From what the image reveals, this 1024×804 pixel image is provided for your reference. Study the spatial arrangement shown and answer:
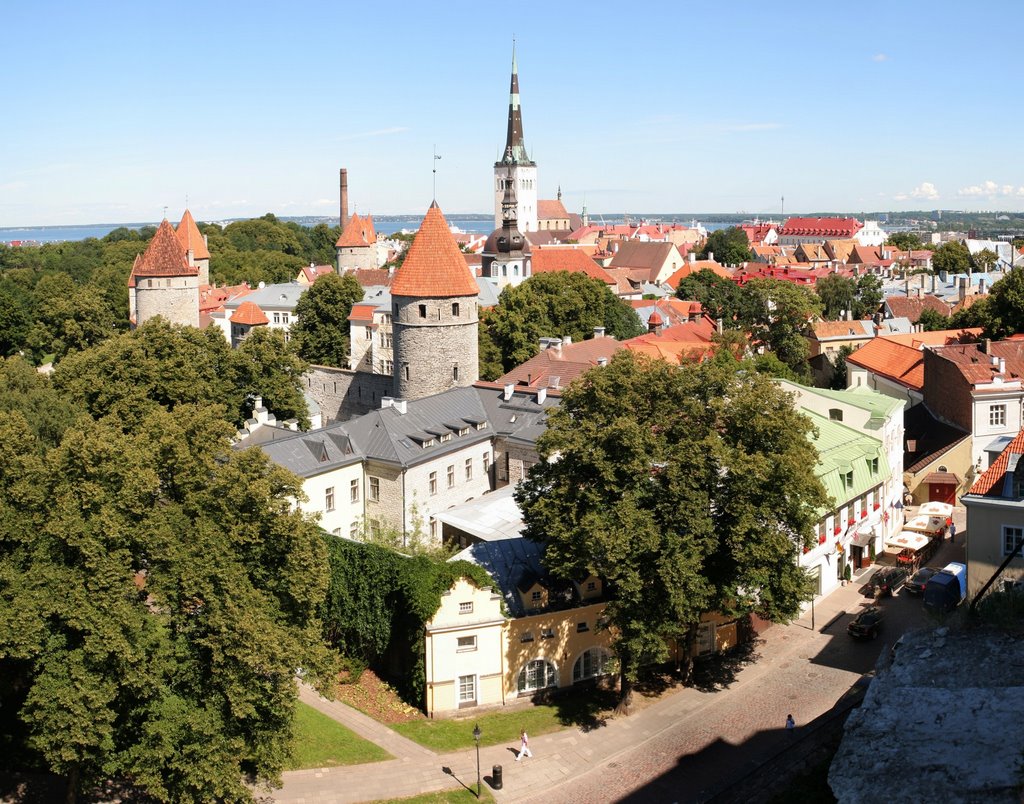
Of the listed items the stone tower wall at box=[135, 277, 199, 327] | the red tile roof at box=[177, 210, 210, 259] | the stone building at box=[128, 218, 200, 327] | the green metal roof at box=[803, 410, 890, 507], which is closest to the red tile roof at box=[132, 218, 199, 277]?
the stone building at box=[128, 218, 200, 327]

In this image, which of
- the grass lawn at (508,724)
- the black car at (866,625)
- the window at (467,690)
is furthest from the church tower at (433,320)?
Result: the black car at (866,625)

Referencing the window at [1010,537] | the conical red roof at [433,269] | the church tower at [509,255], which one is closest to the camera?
the window at [1010,537]

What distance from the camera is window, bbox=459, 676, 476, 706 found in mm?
26883

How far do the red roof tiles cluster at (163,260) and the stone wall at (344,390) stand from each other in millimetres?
12481

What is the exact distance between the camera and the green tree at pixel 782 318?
192ft

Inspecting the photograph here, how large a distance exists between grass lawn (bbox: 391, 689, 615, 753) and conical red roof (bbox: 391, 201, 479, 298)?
72.1 feet

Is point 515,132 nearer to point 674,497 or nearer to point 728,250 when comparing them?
point 728,250

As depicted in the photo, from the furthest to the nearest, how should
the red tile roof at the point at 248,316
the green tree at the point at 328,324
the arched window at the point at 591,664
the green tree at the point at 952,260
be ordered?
the green tree at the point at 952,260 < the red tile roof at the point at 248,316 < the green tree at the point at 328,324 < the arched window at the point at 591,664

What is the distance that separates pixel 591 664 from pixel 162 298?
146ft

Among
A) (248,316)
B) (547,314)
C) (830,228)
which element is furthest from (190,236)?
(830,228)

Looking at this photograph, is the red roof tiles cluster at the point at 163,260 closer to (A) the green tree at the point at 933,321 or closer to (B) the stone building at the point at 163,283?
(B) the stone building at the point at 163,283

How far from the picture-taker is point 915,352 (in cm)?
5200

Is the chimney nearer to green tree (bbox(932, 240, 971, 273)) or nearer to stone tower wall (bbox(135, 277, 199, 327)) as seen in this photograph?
stone tower wall (bbox(135, 277, 199, 327))

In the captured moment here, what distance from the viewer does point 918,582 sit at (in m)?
32.2
